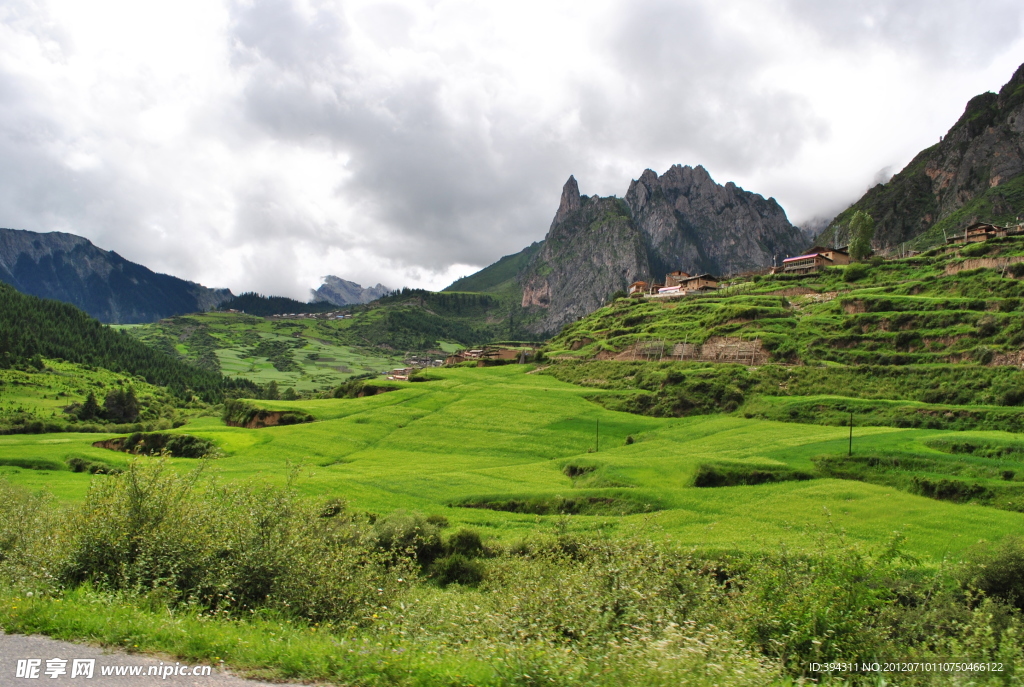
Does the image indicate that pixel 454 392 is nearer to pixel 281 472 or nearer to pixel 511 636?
pixel 281 472

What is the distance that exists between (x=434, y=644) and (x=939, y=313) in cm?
9379

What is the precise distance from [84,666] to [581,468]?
49.7 metres

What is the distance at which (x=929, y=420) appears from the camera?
2265 inches

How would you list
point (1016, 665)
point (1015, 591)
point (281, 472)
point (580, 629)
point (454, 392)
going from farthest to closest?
point (454, 392)
point (281, 472)
point (1015, 591)
point (580, 629)
point (1016, 665)

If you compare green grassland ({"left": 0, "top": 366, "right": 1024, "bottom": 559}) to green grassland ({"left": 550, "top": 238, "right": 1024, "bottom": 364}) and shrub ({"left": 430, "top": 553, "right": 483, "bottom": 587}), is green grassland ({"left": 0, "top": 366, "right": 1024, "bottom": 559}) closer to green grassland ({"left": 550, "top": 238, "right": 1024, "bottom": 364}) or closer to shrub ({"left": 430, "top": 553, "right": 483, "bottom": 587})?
shrub ({"left": 430, "top": 553, "right": 483, "bottom": 587})

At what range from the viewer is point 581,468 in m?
57.3

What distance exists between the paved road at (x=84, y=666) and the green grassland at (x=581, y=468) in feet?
35.1

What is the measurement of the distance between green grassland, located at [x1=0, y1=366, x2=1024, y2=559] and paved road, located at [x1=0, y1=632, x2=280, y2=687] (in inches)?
421

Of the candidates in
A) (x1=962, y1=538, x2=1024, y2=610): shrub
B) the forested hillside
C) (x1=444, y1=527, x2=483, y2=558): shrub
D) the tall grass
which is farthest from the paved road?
the forested hillside

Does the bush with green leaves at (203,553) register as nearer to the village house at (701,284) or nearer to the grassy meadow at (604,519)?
the grassy meadow at (604,519)

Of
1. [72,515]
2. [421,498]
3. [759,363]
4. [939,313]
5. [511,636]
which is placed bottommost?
[421,498]

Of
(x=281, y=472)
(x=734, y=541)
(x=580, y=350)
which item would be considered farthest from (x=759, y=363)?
(x=281, y=472)

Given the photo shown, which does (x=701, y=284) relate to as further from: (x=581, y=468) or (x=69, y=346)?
(x=69, y=346)

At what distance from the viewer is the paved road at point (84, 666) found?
10109mm
